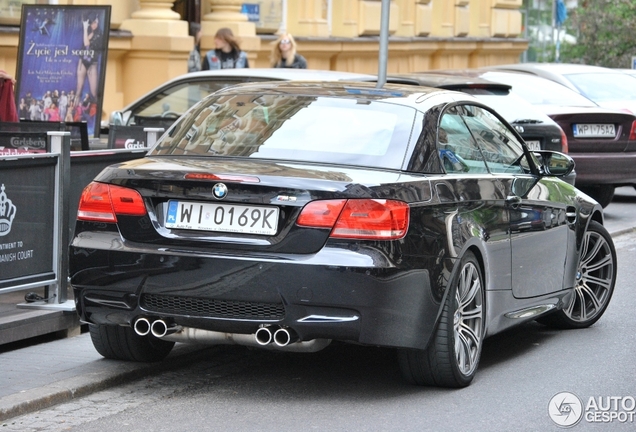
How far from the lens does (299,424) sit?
598 centimetres

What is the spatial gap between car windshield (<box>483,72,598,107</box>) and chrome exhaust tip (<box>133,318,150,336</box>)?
9728 millimetres

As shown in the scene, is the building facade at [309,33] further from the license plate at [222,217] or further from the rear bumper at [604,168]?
the license plate at [222,217]

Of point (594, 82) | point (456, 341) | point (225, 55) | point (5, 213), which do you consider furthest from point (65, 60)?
point (594, 82)

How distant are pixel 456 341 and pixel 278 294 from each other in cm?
102

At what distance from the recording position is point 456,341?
662 cm

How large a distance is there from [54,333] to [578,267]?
315cm

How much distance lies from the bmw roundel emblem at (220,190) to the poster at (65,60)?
561 cm

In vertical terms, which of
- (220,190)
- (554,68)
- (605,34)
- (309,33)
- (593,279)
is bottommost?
(593,279)

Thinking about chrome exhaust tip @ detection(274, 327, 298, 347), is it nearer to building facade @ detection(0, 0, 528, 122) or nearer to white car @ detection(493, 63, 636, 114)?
building facade @ detection(0, 0, 528, 122)

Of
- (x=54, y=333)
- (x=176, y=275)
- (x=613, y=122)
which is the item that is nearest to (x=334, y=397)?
(x=176, y=275)

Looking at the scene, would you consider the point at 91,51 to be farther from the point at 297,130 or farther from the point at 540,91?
the point at 540,91

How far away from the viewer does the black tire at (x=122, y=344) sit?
6953 millimetres

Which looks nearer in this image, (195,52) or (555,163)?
(555,163)

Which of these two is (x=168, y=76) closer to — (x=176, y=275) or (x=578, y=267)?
(x=578, y=267)
